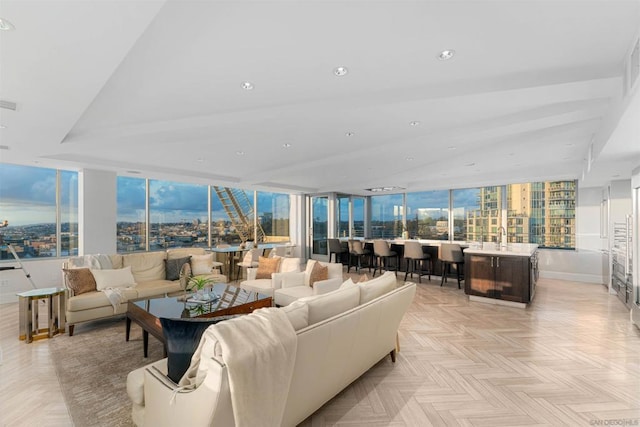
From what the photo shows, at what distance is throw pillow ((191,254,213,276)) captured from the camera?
5383mm

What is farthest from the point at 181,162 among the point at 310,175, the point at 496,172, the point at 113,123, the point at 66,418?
the point at 496,172

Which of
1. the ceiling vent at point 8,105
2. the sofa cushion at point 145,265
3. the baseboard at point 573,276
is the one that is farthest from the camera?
the baseboard at point 573,276

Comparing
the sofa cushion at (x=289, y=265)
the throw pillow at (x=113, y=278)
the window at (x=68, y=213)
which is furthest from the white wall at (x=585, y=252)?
the window at (x=68, y=213)

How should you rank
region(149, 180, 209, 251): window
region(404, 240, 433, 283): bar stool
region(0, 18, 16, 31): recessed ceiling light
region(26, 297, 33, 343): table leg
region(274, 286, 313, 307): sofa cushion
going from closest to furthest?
region(0, 18, 16, 31): recessed ceiling light, region(26, 297, 33, 343): table leg, region(274, 286, 313, 307): sofa cushion, region(404, 240, 433, 283): bar stool, region(149, 180, 209, 251): window

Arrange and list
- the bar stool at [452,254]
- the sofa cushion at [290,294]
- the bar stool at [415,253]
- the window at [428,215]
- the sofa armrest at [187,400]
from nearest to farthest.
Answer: the sofa armrest at [187,400] < the sofa cushion at [290,294] < the bar stool at [452,254] < the bar stool at [415,253] < the window at [428,215]

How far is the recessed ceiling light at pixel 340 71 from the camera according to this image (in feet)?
7.43

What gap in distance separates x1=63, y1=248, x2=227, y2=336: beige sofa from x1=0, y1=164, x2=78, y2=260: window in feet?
7.16

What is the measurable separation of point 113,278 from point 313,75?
13.4 ft

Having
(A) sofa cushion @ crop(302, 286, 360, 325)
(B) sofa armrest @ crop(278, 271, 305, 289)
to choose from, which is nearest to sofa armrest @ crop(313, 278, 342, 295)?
(B) sofa armrest @ crop(278, 271, 305, 289)

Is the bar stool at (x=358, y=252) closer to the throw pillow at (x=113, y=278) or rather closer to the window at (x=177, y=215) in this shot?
the window at (x=177, y=215)

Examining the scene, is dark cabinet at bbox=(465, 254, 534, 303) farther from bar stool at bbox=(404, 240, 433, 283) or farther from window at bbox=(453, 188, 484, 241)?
window at bbox=(453, 188, 484, 241)

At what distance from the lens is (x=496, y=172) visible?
7160 mm

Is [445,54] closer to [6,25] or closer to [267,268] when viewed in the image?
[6,25]

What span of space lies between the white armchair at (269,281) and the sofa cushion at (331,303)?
238cm
